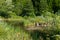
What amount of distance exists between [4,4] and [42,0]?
8096 millimetres

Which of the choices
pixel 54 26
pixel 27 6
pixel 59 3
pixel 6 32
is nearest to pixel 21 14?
pixel 27 6

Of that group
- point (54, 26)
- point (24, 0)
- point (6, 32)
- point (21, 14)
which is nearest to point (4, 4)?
point (21, 14)

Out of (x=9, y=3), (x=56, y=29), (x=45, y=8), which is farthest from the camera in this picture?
(x=45, y=8)

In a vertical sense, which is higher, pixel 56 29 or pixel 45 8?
pixel 56 29

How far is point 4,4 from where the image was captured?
104 ft

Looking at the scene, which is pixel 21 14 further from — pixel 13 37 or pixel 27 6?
pixel 13 37

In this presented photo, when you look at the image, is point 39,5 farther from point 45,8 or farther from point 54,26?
point 54,26

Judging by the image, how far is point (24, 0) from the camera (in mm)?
36844

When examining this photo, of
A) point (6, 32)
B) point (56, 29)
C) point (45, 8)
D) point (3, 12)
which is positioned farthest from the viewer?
point (45, 8)

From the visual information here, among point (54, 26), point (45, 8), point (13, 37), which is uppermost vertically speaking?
point (13, 37)

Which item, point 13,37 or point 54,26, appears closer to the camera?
point 13,37

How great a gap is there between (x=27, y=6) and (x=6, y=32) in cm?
2600

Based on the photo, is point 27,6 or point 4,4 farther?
point 27,6

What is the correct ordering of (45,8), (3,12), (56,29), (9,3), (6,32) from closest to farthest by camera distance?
(6,32), (56,29), (3,12), (9,3), (45,8)
